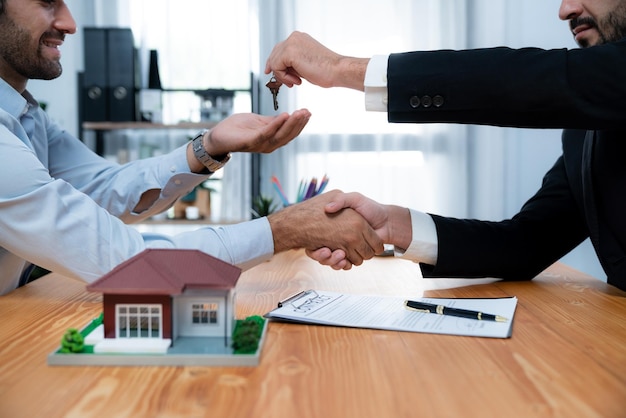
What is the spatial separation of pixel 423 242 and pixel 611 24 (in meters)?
0.67

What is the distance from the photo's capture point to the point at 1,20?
1338mm

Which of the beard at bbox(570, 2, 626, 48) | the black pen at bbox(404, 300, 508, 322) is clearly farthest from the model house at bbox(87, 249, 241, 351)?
the beard at bbox(570, 2, 626, 48)

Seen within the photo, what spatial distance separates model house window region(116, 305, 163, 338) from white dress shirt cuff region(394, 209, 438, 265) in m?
0.66

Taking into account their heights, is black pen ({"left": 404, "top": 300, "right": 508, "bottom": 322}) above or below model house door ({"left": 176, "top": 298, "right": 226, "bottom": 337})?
below

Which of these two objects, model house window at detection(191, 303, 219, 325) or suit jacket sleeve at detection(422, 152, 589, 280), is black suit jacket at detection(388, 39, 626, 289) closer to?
suit jacket sleeve at detection(422, 152, 589, 280)

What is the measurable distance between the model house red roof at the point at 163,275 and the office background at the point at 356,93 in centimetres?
243

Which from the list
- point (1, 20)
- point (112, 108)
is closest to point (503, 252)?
point (1, 20)

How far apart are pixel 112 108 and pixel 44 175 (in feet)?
7.18

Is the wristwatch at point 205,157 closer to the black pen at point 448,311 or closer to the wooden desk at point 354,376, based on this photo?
the wooden desk at point 354,376

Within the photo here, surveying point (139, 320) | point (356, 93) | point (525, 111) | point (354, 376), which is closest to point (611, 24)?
point (525, 111)

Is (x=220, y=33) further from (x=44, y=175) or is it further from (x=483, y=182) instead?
(x=44, y=175)

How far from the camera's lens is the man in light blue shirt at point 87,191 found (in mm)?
968

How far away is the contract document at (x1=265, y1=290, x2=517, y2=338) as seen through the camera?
33.8 inches

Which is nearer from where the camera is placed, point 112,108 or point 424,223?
point 424,223
